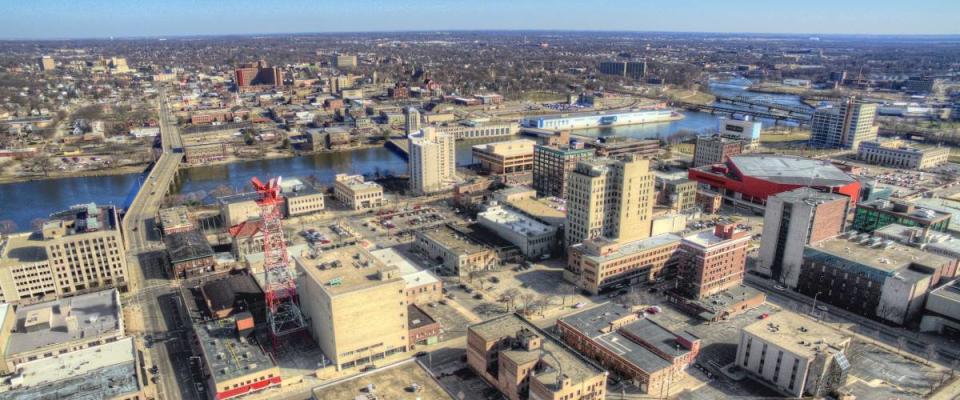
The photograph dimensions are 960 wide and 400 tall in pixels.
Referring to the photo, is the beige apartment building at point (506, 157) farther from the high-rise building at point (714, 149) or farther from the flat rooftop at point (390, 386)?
the flat rooftop at point (390, 386)

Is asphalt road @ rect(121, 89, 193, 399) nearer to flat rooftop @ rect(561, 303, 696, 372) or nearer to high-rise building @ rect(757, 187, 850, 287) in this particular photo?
flat rooftop @ rect(561, 303, 696, 372)

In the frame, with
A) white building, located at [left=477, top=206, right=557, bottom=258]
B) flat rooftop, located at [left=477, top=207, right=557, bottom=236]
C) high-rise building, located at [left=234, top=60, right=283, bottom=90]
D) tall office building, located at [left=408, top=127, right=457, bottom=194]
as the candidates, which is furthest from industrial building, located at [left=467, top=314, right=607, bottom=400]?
high-rise building, located at [left=234, top=60, right=283, bottom=90]

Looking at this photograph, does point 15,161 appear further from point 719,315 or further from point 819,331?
point 819,331

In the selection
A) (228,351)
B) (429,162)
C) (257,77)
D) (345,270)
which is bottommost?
(228,351)

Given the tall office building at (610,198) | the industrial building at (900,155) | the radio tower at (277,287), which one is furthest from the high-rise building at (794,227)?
the industrial building at (900,155)

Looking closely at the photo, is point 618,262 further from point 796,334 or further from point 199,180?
point 199,180

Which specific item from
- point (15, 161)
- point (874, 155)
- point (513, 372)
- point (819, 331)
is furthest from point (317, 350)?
point (874, 155)

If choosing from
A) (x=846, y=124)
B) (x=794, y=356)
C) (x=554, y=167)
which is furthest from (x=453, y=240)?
(x=846, y=124)
